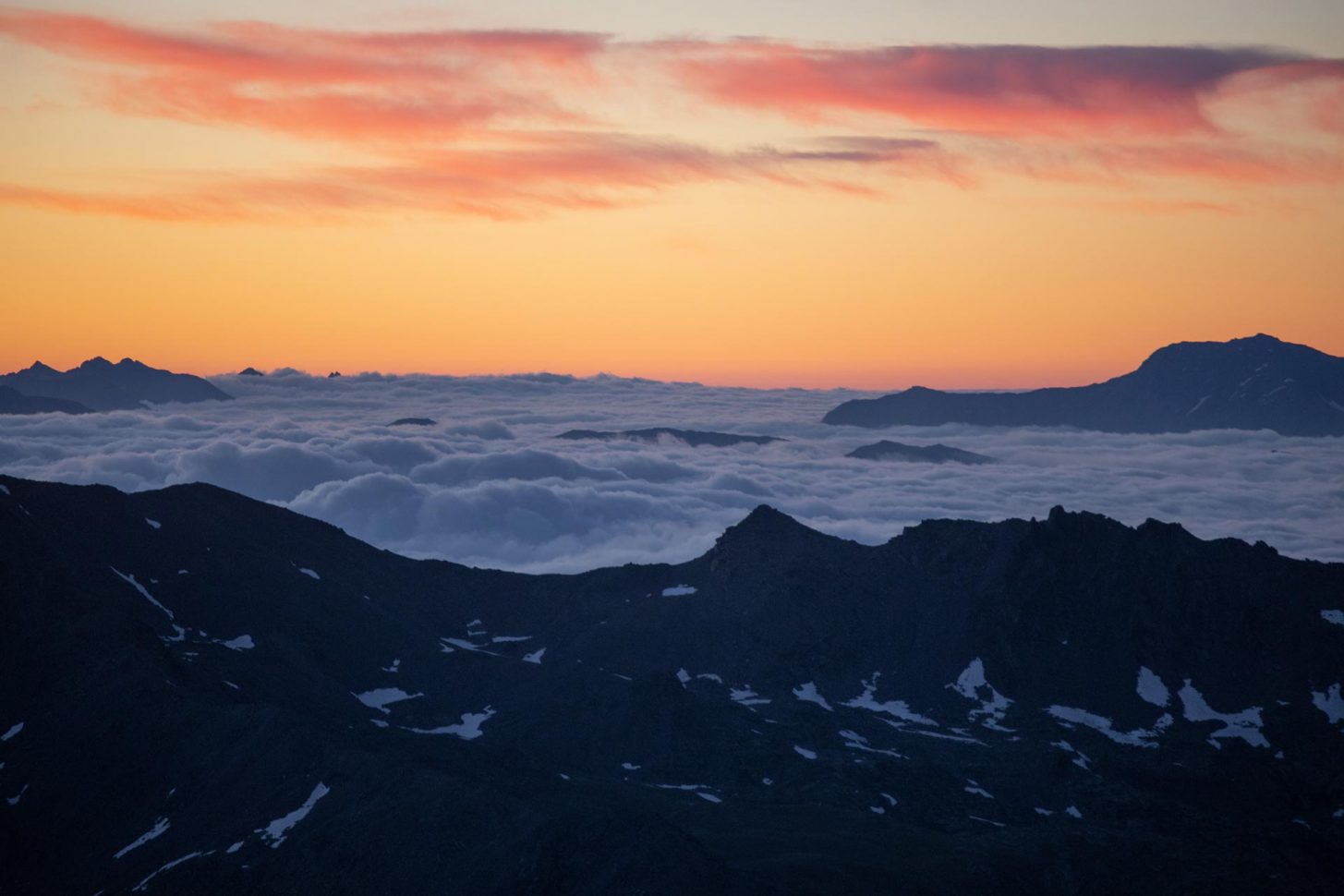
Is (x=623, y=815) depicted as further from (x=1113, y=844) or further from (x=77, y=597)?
(x=77, y=597)

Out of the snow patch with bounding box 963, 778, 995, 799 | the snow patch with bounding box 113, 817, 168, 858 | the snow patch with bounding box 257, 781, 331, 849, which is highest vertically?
the snow patch with bounding box 257, 781, 331, 849

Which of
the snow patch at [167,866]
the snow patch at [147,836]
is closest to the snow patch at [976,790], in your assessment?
the snow patch at [167,866]

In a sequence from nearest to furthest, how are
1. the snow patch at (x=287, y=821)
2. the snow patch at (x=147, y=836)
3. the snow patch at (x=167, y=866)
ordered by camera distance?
the snow patch at (x=167, y=866), the snow patch at (x=287, y=821), the snow patch at (x=147, y=836)

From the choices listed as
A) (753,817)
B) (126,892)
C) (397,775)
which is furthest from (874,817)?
(126,892)

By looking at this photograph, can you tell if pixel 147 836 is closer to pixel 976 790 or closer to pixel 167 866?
pixel 167 866

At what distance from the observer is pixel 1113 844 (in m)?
171

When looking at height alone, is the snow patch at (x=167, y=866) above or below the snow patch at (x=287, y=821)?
below

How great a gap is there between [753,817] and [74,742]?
8532cm

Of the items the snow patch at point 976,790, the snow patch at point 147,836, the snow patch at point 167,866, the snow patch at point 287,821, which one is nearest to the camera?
the snow patch at point 167,866

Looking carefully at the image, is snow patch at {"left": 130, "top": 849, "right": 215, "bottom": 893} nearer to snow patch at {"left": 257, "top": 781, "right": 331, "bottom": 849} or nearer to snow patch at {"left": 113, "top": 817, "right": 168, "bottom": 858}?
snow patch at {"left": 257, "top": 781, "right": 331, "bottom": 849}

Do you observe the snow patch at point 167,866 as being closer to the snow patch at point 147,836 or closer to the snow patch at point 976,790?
the snow patch at point 147,836

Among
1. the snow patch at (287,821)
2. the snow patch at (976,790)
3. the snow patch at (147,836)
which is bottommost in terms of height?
the snow patch at (976,790)

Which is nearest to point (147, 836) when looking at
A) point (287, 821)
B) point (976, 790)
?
point (287, 821)

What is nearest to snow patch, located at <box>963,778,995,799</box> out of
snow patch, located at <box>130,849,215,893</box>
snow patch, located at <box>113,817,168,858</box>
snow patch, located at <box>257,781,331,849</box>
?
snow patch, located at <box>257,781,331,849</box>
